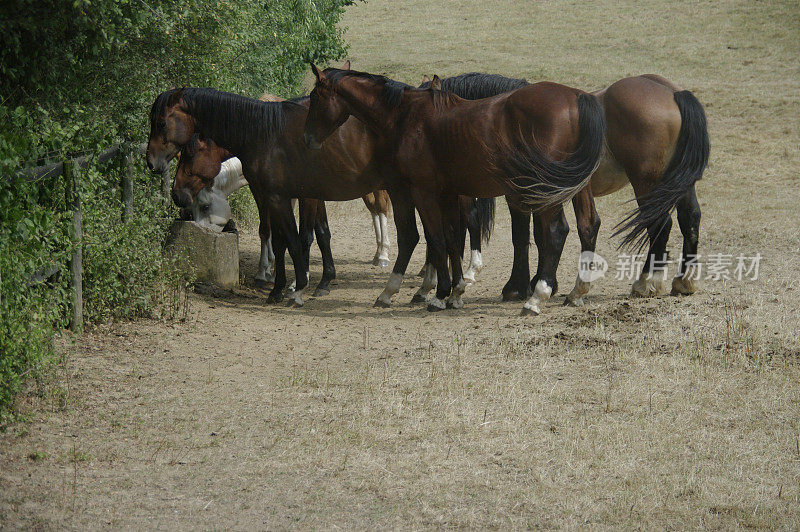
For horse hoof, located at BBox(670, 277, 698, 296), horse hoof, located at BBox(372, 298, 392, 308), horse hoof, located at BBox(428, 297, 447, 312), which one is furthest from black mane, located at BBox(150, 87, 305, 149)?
horse hoof, located at BBox(670, 277, 698, 296)

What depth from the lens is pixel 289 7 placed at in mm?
13289

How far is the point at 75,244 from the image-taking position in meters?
6.10

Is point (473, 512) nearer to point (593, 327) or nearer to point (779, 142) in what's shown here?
point (593, 327)

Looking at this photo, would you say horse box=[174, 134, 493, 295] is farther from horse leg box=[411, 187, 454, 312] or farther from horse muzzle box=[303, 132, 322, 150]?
horse muzzle box=[303, 132, 322, 150]

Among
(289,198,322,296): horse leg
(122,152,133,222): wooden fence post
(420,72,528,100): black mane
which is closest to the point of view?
(122,152,133,222): wooden fence post

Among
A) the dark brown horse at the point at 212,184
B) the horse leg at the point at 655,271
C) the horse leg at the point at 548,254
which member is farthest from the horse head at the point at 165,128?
the horse leg at the point at 655,271

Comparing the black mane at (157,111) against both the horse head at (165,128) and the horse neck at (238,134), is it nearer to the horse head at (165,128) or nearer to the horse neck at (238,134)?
the horse head at (165,128)

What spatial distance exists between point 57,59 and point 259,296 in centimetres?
342

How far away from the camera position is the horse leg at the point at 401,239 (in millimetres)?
8453

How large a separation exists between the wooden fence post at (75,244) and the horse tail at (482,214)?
14.3 feet

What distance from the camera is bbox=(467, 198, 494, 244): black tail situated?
9305 millimetres

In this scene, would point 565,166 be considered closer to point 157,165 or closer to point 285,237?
point 285,237

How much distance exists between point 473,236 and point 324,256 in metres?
1.70

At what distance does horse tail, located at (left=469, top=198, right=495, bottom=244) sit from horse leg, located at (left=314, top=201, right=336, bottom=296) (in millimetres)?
1628
